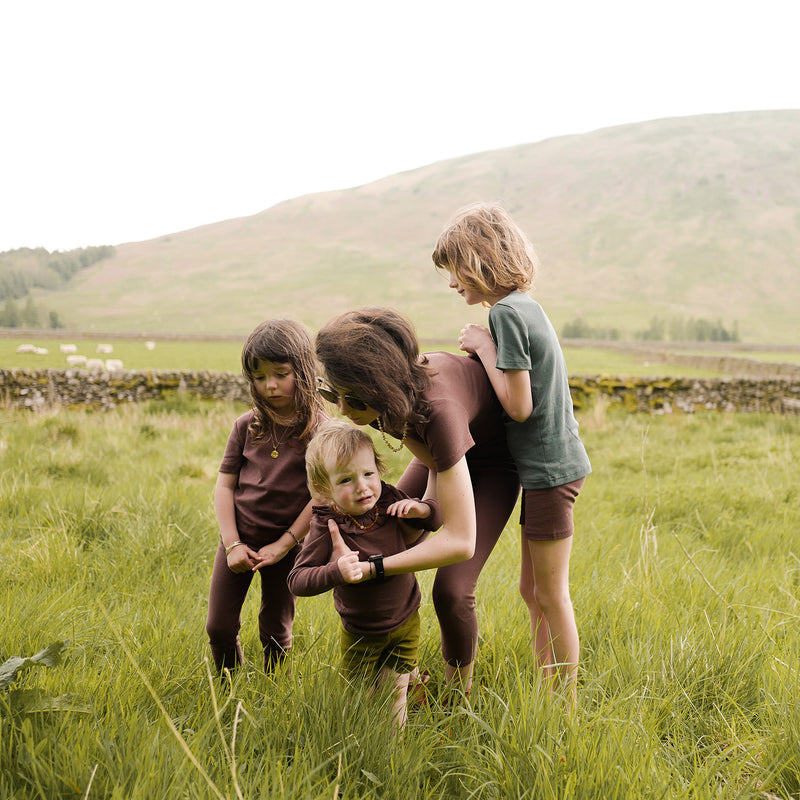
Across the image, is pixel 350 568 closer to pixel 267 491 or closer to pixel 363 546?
pixel 363 546

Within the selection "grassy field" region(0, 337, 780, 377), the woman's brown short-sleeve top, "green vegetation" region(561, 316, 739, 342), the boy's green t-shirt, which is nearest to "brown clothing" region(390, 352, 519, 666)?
the woman's brown short-sleeve top

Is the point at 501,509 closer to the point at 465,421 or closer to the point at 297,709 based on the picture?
the point at 465,421

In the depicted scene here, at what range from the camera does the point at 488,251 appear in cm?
242

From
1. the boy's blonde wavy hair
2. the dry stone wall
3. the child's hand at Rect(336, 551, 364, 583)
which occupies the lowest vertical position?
A: the dry stone wall

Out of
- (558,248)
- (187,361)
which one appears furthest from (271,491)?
(558,248)

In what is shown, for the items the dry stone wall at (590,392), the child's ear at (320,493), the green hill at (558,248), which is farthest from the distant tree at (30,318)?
the child's ear at (320,493)

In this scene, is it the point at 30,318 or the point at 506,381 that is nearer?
the point at 506,381

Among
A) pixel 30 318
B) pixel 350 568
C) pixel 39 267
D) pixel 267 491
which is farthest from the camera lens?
pixel 39 267

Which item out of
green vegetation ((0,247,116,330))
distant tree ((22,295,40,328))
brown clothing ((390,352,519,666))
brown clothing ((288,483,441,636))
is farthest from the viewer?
green vegetation ((0,247,116,330))

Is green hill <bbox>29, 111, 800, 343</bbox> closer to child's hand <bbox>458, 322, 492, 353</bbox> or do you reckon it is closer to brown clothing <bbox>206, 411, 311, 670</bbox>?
brown clothing <bbox>206, 411, 311, 670</bbox>

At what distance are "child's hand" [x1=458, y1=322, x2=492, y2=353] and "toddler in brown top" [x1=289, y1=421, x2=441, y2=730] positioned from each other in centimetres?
54

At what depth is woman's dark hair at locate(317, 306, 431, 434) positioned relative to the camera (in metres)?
2.11

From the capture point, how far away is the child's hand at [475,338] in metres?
2.46

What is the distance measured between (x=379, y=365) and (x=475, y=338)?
511 millimetres
